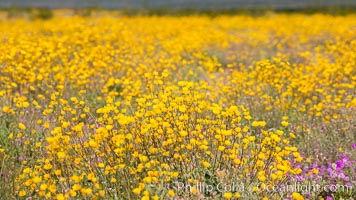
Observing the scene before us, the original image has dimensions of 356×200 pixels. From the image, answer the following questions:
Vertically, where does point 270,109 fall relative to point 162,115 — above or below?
below

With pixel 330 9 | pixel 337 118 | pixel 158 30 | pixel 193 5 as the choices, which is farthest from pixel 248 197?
pixel 193 5

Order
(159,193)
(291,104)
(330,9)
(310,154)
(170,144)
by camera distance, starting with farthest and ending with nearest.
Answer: (330,9) → (291,104) → (310,154) → (170,144) → (159,193)

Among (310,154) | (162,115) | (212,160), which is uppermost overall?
(162,115)

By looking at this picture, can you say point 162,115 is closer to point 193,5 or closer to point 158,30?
point 158,30

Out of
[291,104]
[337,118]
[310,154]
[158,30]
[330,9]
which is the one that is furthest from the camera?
[330,9]

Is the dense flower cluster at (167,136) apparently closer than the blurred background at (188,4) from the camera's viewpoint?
Yes

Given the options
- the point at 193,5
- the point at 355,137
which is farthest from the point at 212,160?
the point at 193,5

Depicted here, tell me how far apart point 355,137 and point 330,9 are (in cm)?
1741

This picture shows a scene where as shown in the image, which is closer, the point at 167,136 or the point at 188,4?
the point at 167,136

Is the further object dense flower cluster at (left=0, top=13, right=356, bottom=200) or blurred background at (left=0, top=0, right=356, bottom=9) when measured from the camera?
blurred background at (left=0, top=0, right=356, bottom=9)

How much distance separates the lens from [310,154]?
4309mm

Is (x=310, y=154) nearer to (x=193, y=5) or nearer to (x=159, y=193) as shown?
(x=159, y=193)

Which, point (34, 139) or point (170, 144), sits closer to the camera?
point (170, 144)

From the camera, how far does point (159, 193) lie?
2855 millimetres
